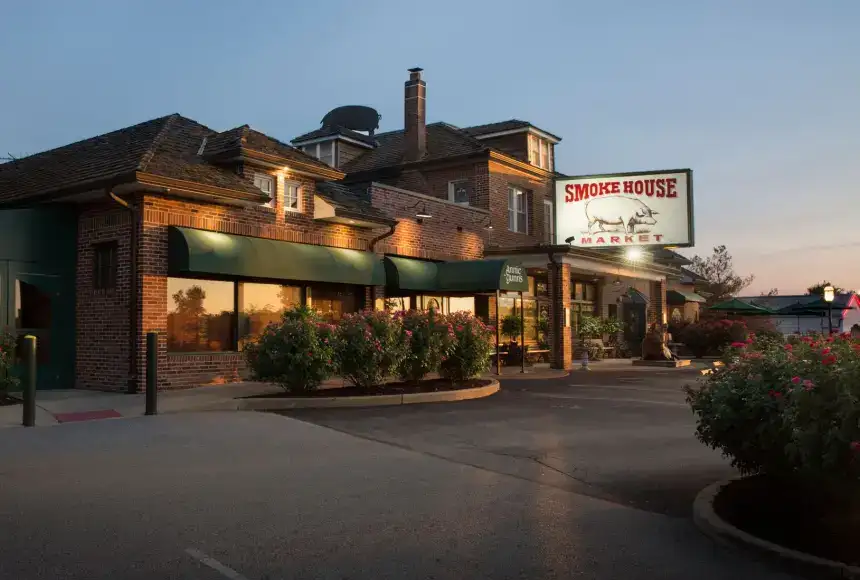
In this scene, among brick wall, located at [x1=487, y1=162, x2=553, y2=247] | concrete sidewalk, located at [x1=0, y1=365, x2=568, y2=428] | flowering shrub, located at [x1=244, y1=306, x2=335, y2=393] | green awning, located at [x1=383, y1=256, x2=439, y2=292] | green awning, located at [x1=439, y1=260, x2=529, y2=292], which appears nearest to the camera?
concrete sidewalk, located at [x1=0, y1=365, x2=568, y2=428]

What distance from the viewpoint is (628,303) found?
1233 inches

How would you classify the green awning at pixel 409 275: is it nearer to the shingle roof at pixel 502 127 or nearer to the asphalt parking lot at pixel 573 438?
the asphalt parking lot at pixel 573 438

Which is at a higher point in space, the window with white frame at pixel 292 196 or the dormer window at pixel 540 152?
the dormer window at pixel 540 152

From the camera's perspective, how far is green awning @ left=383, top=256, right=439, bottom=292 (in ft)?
69.4

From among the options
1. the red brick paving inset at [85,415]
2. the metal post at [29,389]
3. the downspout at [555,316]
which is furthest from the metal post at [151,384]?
the downspout at [555,316]

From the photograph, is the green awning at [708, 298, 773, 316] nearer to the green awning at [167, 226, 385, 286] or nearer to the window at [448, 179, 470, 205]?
the window at [448, 179, 470, 205]

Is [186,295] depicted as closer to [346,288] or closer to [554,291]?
[346,288]

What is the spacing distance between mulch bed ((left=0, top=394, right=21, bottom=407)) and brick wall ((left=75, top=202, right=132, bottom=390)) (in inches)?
80.7

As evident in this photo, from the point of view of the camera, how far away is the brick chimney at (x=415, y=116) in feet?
92.3

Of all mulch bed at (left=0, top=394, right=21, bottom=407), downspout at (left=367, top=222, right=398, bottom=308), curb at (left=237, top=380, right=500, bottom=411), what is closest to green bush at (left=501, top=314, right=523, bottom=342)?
downspout at (left=367, top=222, right=398, bottom=308)

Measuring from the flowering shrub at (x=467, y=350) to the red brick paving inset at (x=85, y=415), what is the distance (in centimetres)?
681

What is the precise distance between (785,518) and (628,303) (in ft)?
85.8

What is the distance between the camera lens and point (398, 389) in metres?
15.0

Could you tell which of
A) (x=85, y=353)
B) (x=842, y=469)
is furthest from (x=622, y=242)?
(x=842, y=469)
